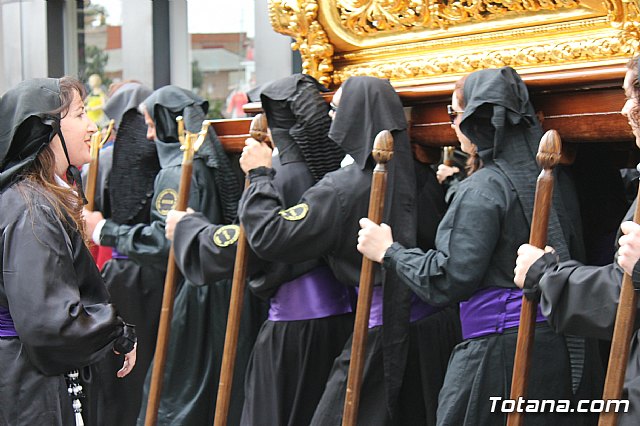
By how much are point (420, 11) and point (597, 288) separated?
1841mm

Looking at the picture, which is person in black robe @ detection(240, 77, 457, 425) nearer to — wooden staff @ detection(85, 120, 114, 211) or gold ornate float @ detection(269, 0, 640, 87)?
gold ornate float @ detection(269, 0, 640, 87)

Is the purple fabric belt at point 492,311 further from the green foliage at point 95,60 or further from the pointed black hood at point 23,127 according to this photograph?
the green foliage at point 95,60

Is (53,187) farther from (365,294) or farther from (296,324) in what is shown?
(296,324)

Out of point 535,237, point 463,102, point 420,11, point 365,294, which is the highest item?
point 420,11

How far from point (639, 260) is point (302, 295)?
2.00m

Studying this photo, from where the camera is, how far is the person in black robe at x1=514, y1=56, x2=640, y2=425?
9.71 ft

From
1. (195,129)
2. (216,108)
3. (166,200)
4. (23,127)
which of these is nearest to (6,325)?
(23,127)

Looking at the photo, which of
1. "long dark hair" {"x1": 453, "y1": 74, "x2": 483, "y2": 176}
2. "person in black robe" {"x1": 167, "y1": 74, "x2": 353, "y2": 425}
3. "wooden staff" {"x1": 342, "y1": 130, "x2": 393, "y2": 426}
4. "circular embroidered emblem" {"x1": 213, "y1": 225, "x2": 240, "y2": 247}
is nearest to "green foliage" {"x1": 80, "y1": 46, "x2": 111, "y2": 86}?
"circular embroidered emblem" {"x1": 213, "y1": 225, "x2": 240, "y2": 247}

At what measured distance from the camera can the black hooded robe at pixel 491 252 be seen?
3.64 metres

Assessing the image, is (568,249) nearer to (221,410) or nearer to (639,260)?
(639,260)

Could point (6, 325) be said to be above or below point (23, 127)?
below

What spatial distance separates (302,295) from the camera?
15.3 feet

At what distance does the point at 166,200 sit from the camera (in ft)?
17.7

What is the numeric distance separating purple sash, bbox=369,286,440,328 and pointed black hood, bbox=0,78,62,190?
155cm
